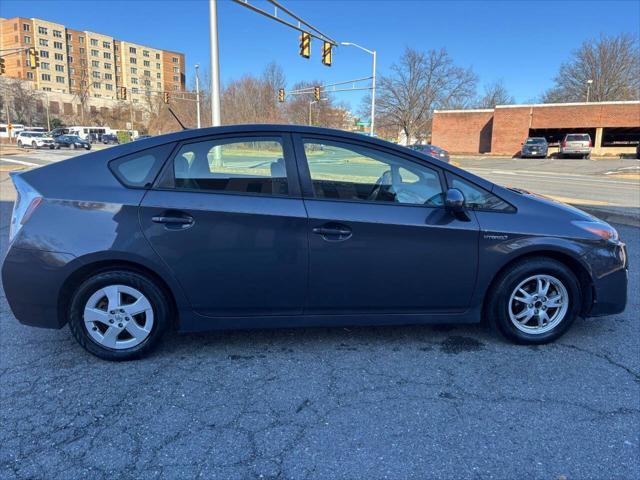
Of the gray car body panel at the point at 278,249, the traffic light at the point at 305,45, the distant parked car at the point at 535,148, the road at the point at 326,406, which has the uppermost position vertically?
the traffic light at the point at 305,45

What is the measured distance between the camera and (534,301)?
11.4ft

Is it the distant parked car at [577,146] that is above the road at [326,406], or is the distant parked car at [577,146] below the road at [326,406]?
above

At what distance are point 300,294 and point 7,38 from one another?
131546 mm

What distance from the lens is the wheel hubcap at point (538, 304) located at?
3.46 meters

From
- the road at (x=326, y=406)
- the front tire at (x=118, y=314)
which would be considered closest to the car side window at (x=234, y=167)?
the front tire at (x=118, y=314)

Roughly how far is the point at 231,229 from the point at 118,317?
98 cm

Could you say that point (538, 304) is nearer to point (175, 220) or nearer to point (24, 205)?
point (175, 220)

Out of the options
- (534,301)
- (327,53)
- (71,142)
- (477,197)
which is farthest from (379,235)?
(71,142)

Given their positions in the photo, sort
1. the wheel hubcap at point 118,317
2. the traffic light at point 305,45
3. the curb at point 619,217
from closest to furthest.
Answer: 1. the wheel hubcap at point 118,317
2. the curb at point 619,217
3. the traffic light at point 305,45

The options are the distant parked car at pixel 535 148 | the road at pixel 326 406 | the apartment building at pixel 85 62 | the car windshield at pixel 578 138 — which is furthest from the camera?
the apartment building at pixel 85 62

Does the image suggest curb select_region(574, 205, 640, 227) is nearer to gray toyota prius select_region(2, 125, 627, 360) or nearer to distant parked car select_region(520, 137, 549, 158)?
gray toyota prius select_region(2, 125, 627, 360)

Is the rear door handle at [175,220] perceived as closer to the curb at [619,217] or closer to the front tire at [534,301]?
the front tire at [534,301]

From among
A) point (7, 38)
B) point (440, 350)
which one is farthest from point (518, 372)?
point (7, 38)

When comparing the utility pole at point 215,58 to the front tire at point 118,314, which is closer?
the front tire at point 118,314
